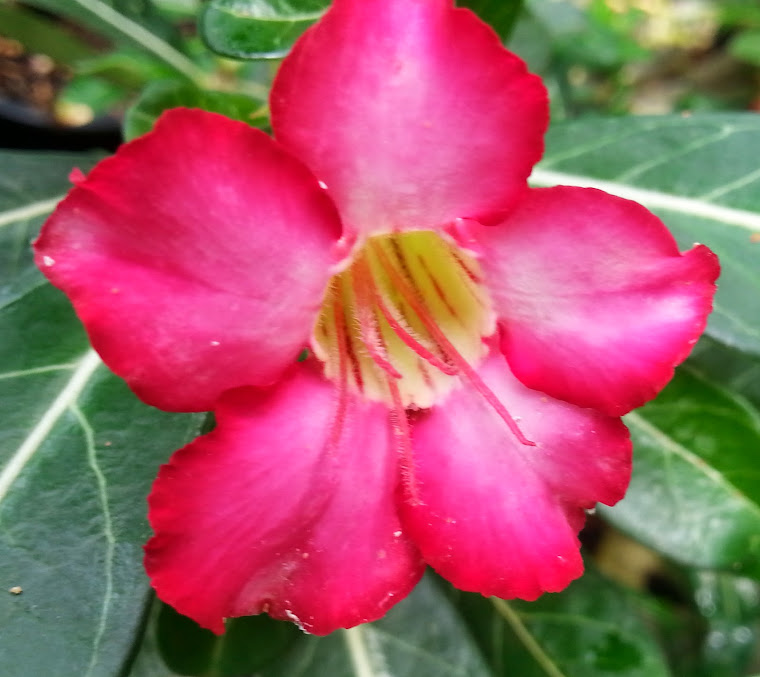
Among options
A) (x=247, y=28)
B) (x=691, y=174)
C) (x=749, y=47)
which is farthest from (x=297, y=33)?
(x=749, y=47)

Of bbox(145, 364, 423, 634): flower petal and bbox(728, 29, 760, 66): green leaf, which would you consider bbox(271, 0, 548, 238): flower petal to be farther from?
bbox(728, 29, 760, 66): green leaf

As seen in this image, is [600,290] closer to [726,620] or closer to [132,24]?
[132,24]

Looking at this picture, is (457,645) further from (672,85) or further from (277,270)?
(672,85)

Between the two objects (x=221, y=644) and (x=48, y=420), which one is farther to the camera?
(x=221, y=644)

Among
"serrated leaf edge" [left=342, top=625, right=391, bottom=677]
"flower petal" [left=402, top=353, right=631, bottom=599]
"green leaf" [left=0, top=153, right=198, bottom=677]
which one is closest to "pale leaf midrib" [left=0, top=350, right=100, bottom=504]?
"green leaf" [left=0, top=153, right=198, bottom=677]

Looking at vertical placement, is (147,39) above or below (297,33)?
below

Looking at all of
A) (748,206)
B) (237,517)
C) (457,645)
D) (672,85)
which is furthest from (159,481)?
(672,85)
